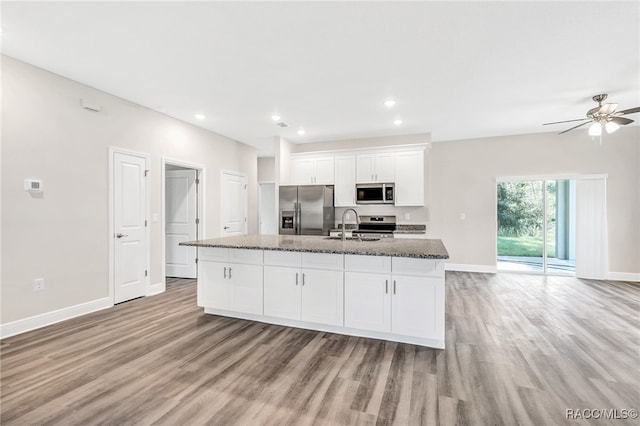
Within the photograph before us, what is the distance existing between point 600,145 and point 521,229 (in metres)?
2.03

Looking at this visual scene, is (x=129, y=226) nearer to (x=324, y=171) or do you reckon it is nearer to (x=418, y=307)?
(x=324, y=171)

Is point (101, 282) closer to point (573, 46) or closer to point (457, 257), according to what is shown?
point (573, 46)

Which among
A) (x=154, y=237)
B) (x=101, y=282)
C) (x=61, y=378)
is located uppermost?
(x=154, y=237)

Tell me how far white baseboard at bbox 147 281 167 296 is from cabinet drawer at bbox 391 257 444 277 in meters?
3.72

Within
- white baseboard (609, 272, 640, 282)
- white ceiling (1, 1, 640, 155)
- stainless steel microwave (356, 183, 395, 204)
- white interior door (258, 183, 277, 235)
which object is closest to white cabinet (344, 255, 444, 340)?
white ceiling (1, 1, 640, 155)

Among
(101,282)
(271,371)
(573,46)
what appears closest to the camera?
(271,371)

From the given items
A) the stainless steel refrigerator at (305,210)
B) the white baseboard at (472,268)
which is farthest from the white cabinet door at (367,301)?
the white baseboard at (472,268)

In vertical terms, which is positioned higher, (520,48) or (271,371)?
(520,48)

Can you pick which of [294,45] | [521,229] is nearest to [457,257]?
[521,229]

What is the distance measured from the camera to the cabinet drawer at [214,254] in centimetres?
348

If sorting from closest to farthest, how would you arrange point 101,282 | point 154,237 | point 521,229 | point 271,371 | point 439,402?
point 439,402, point 271,371, point 101,282, point 154,237, point 521,229

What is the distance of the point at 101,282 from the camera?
382cm

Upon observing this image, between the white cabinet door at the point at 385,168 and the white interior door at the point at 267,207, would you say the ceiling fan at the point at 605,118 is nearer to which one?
the white cabinet door at the point at 385,168

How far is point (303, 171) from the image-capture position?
20.7 ft
